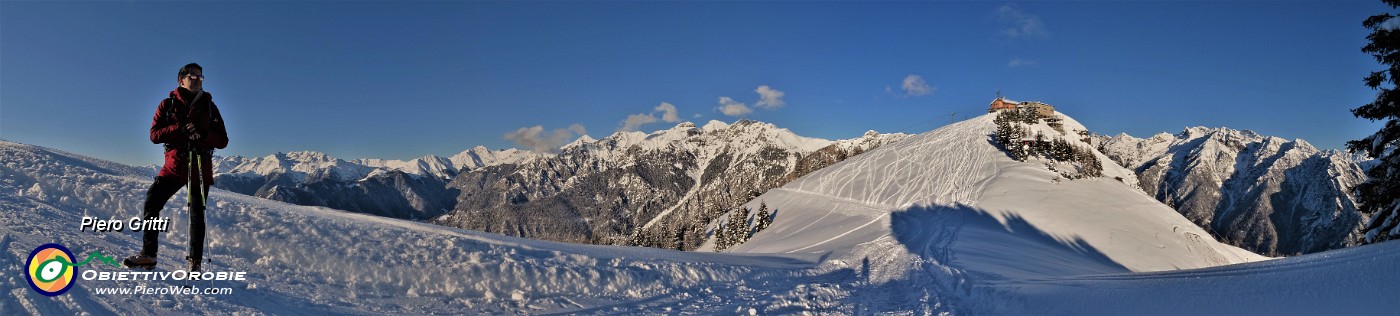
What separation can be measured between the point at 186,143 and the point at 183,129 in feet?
0.76

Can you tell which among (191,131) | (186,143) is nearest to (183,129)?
(191,131)

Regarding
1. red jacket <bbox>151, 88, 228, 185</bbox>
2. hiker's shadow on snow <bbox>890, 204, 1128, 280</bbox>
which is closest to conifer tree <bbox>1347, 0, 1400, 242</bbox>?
hiker's shadow on snow <bbox>890, 204, 1128, 280</bbox>

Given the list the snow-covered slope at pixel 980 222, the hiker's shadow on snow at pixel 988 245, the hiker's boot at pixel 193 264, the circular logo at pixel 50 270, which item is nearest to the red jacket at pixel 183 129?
the hiker's boot at pixel 193 264

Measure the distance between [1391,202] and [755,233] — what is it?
193ft

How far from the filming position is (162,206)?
27.0ft

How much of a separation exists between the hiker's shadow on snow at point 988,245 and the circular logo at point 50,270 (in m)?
20.0

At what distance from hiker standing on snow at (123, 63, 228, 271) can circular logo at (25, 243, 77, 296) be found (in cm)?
61

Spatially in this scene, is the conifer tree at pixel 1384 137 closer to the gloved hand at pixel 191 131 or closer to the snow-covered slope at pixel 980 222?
the snow-covered slope at pixel 980 222

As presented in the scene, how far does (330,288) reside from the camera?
32.3ft

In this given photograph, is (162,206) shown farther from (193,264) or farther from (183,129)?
(183,129)

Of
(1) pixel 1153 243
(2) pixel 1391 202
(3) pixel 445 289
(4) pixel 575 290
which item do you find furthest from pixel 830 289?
(1) pixel 1153 243

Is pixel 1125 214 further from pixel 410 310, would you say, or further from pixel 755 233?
pixel 410 310

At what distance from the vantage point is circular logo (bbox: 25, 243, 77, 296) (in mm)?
7547

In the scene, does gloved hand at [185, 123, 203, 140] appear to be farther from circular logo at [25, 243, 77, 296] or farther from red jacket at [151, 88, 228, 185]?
circular logo at [25, 243, 77, 296]
